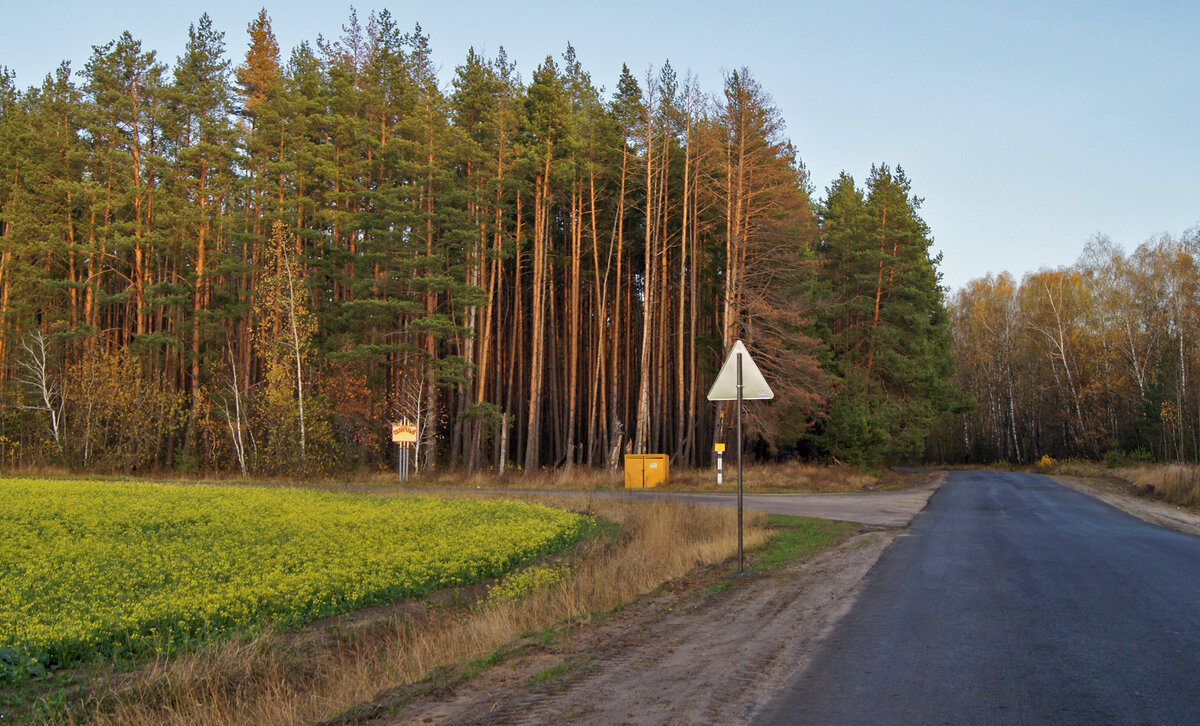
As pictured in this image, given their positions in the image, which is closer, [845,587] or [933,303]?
[845,587]

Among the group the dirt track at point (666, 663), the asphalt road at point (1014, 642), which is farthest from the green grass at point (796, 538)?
the dirt track at point (666, 663)

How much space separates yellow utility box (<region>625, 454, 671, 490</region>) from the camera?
29513 millimetres

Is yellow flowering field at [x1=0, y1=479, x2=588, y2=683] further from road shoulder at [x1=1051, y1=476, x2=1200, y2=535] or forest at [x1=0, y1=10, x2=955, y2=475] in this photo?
forest at [x1=0, y1=10, x2=955, y2=475]

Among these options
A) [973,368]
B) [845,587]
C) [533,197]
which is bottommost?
[845,587]

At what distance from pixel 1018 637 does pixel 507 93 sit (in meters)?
33.8

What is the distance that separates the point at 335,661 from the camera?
6.68 m

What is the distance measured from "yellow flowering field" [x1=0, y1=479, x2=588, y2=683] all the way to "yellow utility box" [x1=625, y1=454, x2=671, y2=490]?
11159mm

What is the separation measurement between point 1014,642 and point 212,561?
951 centimetres

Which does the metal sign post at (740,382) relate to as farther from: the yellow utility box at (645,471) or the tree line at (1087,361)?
the tree line at (1087,361)

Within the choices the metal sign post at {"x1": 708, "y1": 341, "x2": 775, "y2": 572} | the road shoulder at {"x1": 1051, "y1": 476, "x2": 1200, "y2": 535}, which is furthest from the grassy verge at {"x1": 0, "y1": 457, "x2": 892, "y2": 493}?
the metal sign post at {"x1": 708, "y1": 341, "x2": 775, "y2": 572}

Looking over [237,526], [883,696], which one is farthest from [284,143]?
[883,696]

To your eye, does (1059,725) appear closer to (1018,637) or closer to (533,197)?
(1018,637)

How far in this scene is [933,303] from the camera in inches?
1770

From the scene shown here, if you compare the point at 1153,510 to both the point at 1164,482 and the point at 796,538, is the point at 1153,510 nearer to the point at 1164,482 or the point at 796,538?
the point at 1164,482
